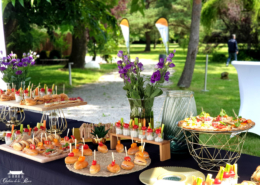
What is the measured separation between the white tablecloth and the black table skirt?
79.2 inches

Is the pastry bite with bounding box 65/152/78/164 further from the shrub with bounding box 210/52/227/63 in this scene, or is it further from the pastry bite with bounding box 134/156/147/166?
the shrub with bounding box 210/52/227/63

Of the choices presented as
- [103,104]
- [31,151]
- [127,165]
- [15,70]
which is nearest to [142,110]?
[127,165]

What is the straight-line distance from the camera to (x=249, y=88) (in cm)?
356

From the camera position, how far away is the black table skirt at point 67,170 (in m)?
1.34

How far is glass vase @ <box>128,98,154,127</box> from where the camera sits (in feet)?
5.60

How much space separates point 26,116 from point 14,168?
4.00ft

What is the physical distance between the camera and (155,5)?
2011 cm

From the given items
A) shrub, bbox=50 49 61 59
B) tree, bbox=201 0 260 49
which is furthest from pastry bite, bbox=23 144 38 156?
shrub, bbox=50 49 61 59

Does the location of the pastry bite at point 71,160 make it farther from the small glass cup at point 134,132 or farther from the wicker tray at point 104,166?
the small glass cup at point 134,132

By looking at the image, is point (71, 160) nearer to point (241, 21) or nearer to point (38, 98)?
point (38, 98)

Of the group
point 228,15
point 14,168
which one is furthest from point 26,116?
point 228,15

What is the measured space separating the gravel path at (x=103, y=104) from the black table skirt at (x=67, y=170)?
216 centimetres

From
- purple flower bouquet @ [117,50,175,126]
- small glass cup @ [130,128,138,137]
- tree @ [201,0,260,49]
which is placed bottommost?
small glass cup @ [130,128,138,137]

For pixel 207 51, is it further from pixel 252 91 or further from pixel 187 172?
pixel 187 172
